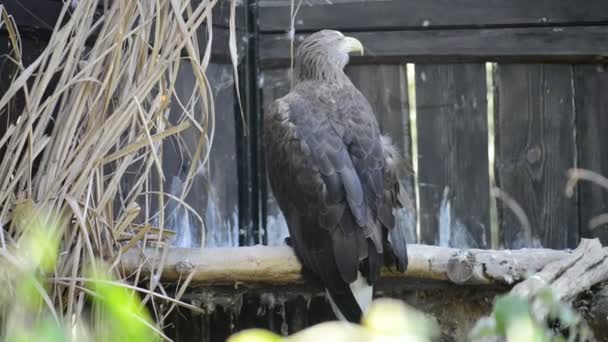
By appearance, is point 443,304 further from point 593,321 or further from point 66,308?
point 66,308

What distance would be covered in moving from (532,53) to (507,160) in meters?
0.44

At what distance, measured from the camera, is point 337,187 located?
3.21 meters

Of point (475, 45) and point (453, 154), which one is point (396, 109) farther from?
point (475, 45)

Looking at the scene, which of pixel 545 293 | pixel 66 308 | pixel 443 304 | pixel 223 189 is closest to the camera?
pixel 545 293

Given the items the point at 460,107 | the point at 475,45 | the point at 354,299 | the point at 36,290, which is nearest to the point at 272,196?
the point at 460,107

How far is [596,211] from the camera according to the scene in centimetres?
426

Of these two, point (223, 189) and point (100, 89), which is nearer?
point (100, 89)

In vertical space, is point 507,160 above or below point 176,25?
below

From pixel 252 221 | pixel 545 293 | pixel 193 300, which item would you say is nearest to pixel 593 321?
pixel 193 300

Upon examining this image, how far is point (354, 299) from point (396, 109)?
1361mm

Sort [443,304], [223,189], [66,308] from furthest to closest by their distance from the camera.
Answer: [223,189] → [443,304] → [66,308]

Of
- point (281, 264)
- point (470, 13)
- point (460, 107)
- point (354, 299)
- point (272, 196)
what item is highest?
point (470, 13)

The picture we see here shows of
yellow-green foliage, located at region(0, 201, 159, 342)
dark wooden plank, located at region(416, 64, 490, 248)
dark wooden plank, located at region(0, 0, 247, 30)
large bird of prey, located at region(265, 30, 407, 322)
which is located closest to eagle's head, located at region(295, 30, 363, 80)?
large bird of prey, located at region(265, 30, 407, 322)

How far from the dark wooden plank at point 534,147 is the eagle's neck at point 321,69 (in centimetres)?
77
